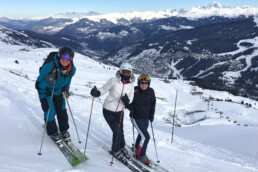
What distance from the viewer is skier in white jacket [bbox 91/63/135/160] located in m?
6.39

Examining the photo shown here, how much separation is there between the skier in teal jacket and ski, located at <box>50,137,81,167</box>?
0.21 meters

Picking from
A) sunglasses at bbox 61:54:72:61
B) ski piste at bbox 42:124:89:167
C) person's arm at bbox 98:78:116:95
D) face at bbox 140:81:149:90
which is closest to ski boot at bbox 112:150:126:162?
ski piste at bbox 42:124:89:167

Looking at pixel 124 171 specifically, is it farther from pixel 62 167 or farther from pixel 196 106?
pixel 196 106

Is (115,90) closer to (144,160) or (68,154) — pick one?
(68,154)

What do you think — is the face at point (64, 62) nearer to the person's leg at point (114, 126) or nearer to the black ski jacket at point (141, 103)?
the person's leg at point (114, 126)

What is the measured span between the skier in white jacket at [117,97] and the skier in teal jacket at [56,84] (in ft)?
3.55

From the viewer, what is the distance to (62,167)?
491 cm

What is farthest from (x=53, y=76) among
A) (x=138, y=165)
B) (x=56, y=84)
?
(x=138, y=165)

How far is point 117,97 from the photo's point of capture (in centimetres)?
653

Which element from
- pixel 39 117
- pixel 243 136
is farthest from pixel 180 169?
pixel 243 136

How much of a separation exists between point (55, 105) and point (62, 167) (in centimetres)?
227

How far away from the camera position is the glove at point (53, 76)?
18.8 ft

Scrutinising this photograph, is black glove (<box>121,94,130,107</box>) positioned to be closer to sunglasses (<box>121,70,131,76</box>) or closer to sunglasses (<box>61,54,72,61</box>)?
sunglasses (<box>121,70,131,76</box>)

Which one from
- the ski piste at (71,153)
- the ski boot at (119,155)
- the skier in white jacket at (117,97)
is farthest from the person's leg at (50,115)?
the ski boot at (119,155)
